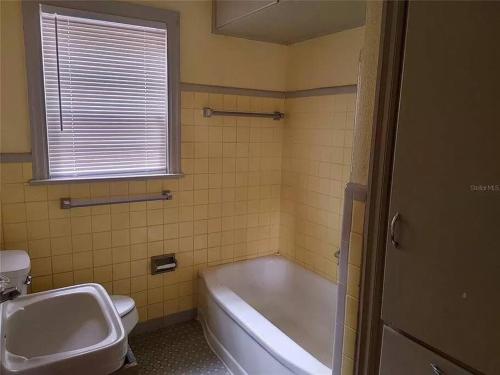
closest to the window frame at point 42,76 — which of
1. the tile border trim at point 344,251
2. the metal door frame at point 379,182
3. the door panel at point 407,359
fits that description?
the tile border trim at point 344,251

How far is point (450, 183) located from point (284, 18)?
5.37ft

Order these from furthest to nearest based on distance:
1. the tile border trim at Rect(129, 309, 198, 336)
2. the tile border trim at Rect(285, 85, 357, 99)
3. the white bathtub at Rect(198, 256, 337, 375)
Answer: the tile border trim at Rect(129, 309, 198, 336) → the tile border trim at Rect(285, 85, 357, 99) → the white bathtub at Rect(198, 256, 337, 375)

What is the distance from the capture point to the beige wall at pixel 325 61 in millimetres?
2297

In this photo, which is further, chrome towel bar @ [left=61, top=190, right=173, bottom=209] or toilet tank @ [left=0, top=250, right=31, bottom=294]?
chrome towel bar @ [left=61, top=190, right=173, bottom=209]

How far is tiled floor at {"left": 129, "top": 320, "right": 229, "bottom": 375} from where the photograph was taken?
2.22 metres

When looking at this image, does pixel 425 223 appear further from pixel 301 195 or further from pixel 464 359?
pixel 301 195

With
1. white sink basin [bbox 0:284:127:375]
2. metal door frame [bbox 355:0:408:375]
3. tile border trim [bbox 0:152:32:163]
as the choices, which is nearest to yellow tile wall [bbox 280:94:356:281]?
metal door frame [bbox 355:0:408:375]

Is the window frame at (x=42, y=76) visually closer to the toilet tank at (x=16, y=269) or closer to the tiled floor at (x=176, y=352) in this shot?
the toilet tank at (x=16, y=269)

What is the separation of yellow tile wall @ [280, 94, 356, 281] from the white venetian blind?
98cm

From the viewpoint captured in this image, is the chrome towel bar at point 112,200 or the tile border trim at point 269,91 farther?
the tile border trim at point 269,91

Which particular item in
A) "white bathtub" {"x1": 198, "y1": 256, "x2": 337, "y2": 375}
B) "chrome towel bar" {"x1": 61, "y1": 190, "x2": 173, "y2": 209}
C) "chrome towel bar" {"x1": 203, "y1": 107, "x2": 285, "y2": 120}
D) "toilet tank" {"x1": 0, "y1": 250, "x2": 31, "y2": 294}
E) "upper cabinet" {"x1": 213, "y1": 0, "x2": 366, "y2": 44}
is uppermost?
"upper cabinet" {"x1": 213, "y1": 0, "x2": 366, "y2": 44}

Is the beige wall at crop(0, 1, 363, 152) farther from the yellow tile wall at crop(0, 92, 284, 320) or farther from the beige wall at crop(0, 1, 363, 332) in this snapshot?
the yellow tile wall at crop(0, 92, 284, 320)

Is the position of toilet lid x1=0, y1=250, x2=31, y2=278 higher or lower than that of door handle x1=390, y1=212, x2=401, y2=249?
lower

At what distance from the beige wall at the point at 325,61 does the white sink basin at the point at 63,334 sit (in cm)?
187
